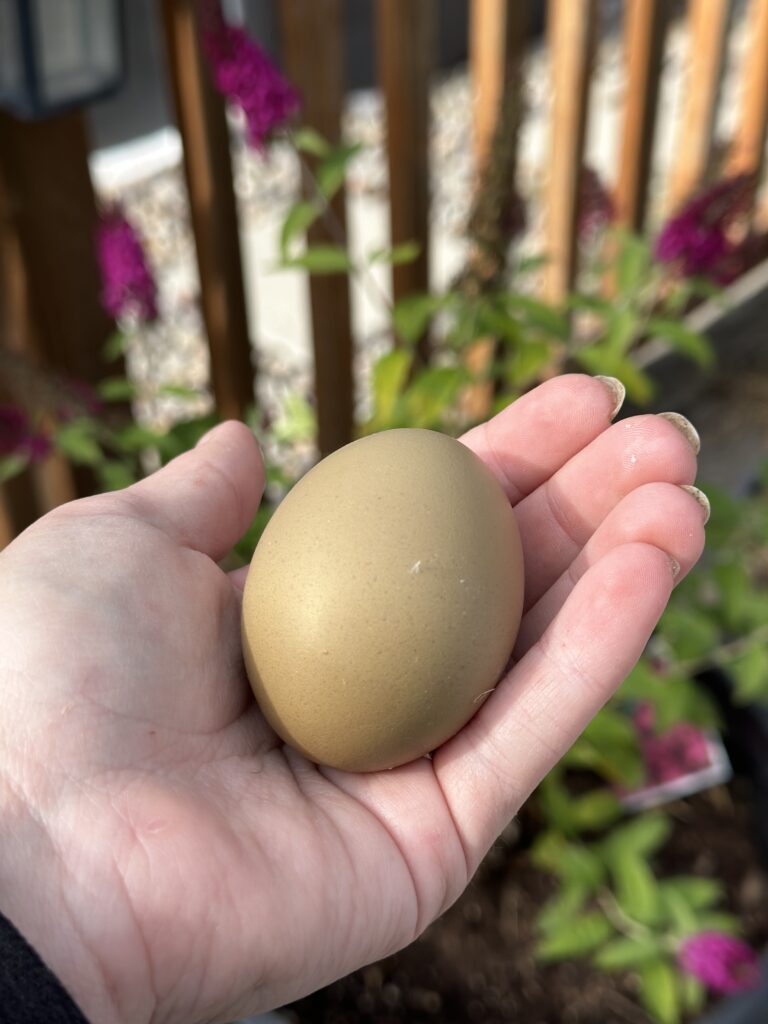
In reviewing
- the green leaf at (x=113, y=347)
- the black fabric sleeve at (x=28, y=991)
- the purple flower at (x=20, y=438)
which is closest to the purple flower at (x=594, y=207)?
the green leaf at (x=113, y=347)

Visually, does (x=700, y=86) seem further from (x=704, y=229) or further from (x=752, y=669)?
(x=752, y=669)

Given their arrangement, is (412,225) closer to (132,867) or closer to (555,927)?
(555,927)

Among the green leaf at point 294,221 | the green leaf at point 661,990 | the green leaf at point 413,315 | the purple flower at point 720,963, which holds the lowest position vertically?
the green leaf at point 661,990

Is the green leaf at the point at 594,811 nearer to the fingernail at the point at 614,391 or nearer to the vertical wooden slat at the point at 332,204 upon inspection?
the fingernail at the point at 614,391

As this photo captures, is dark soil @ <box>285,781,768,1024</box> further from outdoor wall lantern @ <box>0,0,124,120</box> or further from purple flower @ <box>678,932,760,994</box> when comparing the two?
outdoor wall lantern @ <box>0,0,124,120</box>

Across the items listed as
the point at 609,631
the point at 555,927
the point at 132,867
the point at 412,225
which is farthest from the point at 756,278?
the point at 132,867

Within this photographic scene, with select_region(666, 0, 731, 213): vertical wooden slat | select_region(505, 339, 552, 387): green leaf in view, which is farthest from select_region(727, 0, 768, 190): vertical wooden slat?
select_region(505, 339, 552, 387): green leaf
